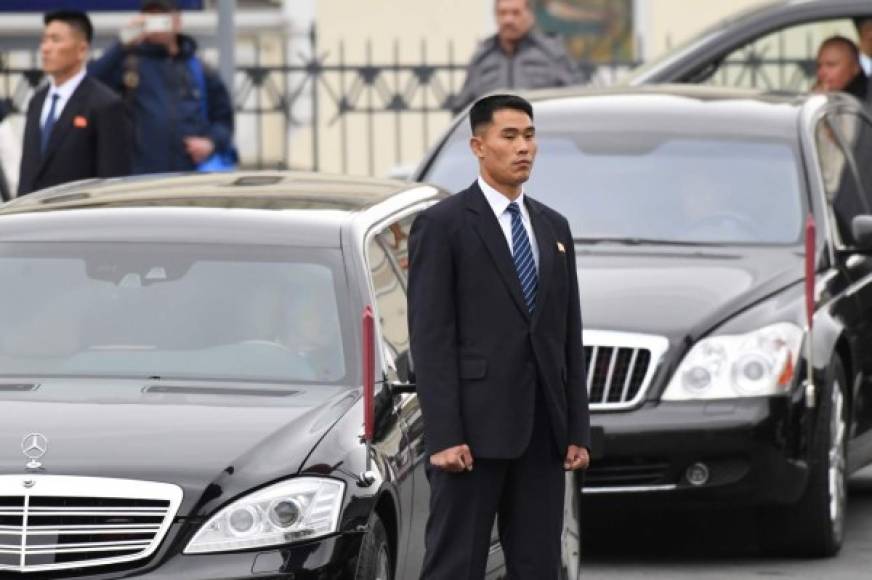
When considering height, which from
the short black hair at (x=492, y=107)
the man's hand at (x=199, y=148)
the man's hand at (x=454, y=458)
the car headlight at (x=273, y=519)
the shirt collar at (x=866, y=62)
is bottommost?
the car headlight at (x=273, y=519)

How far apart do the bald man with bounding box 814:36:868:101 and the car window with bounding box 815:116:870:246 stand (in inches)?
109

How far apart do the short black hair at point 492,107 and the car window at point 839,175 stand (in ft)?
14.4

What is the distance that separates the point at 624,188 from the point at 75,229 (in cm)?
362

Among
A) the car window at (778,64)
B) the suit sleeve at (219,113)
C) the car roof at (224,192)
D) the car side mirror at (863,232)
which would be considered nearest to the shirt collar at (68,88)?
the suit sleeve at (219,113)

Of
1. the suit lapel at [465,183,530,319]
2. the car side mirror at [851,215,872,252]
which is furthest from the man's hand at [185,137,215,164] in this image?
the suit lapel at [465,183,530,319]

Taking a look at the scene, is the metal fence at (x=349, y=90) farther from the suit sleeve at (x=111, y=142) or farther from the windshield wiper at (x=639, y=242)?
the windshield wiper at (x=639, y=242)

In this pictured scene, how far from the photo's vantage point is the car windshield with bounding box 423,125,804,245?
1162 cm

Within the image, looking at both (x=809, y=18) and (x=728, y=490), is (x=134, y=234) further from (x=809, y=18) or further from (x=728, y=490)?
(x=809, y=18)

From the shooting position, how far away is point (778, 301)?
35.4ft

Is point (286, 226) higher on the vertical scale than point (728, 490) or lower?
higher

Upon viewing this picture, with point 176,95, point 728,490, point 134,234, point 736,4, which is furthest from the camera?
point 736,4

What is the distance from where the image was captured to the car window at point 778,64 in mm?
21125

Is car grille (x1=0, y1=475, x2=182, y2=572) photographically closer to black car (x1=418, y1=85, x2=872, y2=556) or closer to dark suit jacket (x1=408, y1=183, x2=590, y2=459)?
dark suit jacket (x1=408, y1=183, x2=590, y2=459)

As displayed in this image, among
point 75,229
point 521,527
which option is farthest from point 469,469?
point 75,229
